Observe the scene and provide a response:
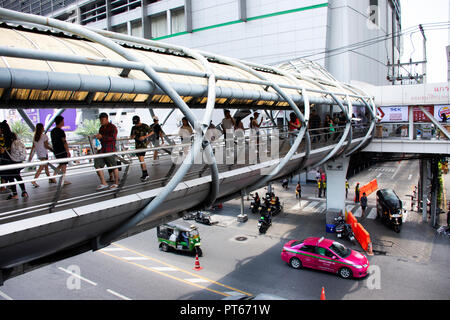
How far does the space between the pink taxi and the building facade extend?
17.9 metres

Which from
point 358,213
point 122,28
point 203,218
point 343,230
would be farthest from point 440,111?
point 122,28


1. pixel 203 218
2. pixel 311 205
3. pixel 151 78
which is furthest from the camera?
pixel 311 205

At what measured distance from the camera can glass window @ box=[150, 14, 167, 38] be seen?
38.2 metres

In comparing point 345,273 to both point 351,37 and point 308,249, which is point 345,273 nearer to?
point 308,249

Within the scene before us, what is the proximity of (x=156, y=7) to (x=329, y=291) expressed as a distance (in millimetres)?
35289

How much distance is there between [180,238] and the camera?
15781 millimetres

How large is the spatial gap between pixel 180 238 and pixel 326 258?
21.3 ft

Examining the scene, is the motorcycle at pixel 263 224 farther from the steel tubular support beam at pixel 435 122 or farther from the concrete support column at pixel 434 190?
the steel tubular support beam at pixel 435 122

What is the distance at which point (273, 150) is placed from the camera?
32.2ft

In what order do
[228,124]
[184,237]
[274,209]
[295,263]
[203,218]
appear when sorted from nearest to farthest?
1. [228,124]
2. [295,263]
3. [184,237]
4. [203,218]
5. [274,209]

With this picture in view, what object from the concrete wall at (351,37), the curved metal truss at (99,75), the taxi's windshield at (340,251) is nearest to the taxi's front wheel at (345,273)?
the taxi's windshield at (340,251)

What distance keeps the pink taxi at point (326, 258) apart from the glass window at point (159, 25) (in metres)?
31.3

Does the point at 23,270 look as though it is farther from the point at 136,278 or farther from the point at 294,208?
the point at 294,208

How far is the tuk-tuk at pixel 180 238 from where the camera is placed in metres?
15.5
